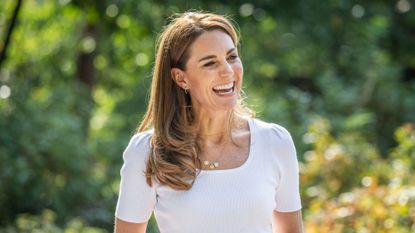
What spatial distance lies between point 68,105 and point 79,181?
57.5 inches

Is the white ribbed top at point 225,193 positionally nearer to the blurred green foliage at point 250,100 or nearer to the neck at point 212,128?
the neck at point 212,128

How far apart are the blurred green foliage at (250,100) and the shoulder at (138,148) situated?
2189mm

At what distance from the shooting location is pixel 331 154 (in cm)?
717

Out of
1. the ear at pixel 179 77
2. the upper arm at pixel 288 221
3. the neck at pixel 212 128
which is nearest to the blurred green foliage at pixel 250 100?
the upper arm at pixel 288 221

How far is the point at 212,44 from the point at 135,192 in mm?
532

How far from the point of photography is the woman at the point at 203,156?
9.73ft

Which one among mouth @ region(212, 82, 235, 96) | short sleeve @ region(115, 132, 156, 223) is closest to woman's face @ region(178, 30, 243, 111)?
mouth @ region(212, 82, 235, 96)

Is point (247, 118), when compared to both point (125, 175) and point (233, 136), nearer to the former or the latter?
point (233, 136)

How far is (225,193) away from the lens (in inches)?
117

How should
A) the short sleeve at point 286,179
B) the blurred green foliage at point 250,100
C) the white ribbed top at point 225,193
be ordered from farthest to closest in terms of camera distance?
the blurred green foliage at point 250,100 → the short sleeve at point 286,179 → the white ribbed top at point 225,193

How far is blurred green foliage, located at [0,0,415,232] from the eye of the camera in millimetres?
6730

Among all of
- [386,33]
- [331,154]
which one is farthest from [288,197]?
[386,33]

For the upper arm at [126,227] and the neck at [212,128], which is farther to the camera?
the neck at [212,128]

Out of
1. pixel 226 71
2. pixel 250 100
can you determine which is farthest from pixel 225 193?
pixel 250 100
